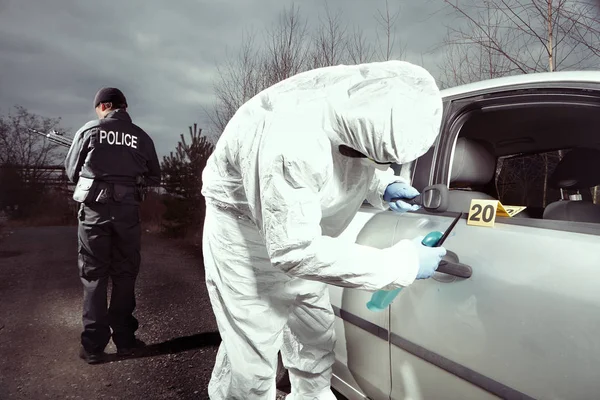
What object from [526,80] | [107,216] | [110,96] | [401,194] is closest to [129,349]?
[107,216]

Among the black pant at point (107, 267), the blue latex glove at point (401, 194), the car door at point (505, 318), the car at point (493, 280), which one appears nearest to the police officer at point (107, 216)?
the black pant at point (107, 267)

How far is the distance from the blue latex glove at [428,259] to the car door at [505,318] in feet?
0.35

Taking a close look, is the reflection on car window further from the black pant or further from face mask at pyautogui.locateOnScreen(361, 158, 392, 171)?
the black pant

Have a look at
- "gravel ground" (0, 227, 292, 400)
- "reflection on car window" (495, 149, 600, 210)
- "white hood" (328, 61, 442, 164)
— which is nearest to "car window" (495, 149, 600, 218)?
"reflection on car window" (495, 149, 600, 210)

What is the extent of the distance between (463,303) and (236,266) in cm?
80

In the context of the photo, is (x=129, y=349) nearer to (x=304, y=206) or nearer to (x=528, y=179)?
(x=304, y=206)

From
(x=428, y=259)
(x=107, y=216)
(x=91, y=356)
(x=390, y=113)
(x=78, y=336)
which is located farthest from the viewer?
(x=78, y=336)

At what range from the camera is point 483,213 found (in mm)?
1368

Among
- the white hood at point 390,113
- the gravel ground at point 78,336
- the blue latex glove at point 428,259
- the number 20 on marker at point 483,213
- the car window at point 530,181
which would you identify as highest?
the white hood at point 390,113

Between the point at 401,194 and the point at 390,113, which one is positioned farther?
the point at 401,194

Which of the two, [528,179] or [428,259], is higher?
[528,179]

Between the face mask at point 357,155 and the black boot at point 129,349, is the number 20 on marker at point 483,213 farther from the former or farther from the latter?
the black boot at point 129,349

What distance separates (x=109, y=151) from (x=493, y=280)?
285 centimetres

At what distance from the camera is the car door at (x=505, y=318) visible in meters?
1.06
